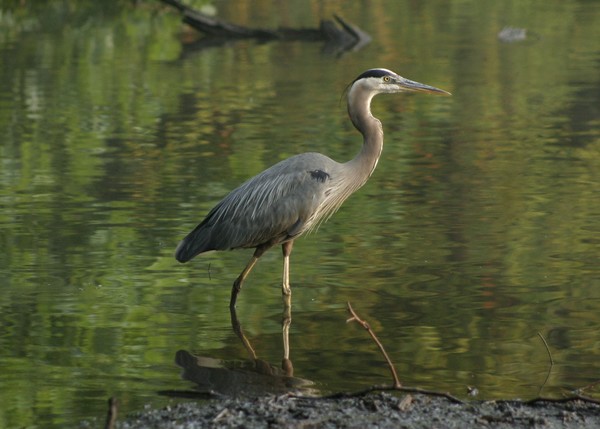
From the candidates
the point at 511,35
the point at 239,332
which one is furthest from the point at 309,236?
the point at 511,35

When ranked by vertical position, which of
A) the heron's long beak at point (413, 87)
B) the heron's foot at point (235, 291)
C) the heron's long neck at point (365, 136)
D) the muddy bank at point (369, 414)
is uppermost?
the heron's long beak at point (413, 87)

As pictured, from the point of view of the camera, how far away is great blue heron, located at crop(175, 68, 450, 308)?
851 centimetres

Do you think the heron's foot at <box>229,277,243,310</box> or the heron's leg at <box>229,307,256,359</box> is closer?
the heron's leg at <box>229,307,256,359</box>

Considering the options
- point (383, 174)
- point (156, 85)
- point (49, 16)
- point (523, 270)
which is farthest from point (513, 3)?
point (523, 270)

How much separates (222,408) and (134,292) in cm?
301

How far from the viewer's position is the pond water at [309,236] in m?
7.36

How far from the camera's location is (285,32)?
2498 centimetres

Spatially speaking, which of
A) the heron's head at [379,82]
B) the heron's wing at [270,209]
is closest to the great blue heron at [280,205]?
the heron's wing at [270,209]

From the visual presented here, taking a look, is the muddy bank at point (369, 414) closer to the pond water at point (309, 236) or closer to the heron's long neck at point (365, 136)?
the pond water at point (309, 236)

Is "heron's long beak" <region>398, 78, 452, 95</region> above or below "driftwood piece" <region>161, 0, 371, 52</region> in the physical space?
above

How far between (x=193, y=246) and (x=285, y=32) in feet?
54.8

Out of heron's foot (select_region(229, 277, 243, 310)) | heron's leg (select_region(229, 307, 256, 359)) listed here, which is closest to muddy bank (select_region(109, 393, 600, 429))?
heron's leg (select_region(229, 307, 256, 359))

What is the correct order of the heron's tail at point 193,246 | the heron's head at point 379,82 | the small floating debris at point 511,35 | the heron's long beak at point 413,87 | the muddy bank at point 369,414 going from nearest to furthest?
the muddy bank at point 369,414, the heron's tail at point 193,246, the heron's head at point 379,82, the heron's long beak at point 413,87, the small floating debris at point 511,35

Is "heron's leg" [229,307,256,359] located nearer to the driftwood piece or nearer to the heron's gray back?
the heron's gray back
